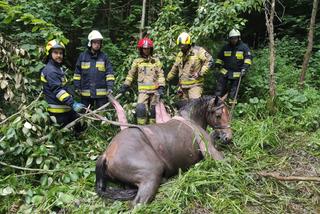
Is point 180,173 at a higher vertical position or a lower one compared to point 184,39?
lower

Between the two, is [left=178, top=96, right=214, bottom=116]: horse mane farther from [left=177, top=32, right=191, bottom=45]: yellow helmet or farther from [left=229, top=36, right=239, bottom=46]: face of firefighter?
[left=229, top=36, right=239, bottom=46]: face of firefighter

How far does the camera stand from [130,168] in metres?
4.35

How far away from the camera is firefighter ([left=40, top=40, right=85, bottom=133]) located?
5.77 metres

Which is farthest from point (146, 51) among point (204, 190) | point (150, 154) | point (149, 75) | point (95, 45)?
point (204, 190)

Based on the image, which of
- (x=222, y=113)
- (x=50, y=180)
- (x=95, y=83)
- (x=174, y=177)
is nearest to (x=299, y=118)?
(x=222, y=113)

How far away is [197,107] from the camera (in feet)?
17.8

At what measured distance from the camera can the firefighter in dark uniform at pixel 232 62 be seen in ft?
26.1

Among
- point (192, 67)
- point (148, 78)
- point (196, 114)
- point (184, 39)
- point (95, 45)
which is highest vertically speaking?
point (184, 39)

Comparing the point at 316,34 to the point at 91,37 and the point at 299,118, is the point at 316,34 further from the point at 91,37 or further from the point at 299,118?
the point at 91,37

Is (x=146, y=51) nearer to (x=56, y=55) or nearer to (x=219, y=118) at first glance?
(x=56, y=55)

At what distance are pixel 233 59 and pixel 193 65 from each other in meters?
1.16

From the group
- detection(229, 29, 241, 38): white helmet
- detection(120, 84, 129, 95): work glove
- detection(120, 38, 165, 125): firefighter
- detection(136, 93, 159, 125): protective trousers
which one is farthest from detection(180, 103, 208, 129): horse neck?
detection(229, 29, 241, 38): white helmet

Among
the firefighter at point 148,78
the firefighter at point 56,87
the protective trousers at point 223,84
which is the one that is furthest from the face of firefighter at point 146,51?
the protective trousers at point 223,84

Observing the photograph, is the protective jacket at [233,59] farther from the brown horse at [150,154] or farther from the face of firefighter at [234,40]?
the brown horse at [150,154]
